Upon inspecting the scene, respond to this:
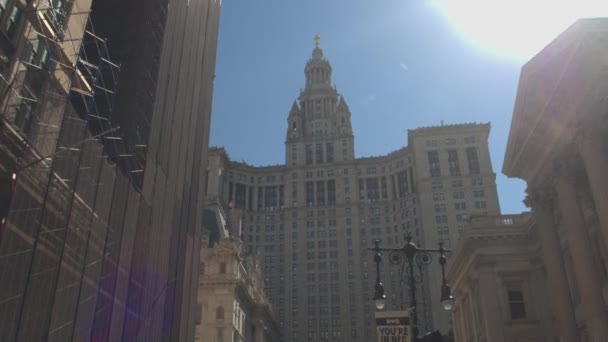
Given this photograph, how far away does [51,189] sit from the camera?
21.5 metres

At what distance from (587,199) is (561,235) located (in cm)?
557

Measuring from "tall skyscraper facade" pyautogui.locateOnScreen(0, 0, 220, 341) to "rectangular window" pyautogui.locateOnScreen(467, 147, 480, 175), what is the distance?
98892mm

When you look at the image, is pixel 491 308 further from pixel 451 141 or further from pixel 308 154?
pixel 308 154

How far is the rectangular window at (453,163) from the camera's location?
131 metres

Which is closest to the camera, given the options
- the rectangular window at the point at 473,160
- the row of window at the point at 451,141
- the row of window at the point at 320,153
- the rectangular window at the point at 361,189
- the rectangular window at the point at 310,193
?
the rectangular window at the point at 473,160

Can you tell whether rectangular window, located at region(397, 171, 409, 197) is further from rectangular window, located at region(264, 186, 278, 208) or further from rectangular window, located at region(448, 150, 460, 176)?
Result: rectangular window, located at region(264, 186, 278, 208)

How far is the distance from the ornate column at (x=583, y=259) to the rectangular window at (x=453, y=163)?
104 metres

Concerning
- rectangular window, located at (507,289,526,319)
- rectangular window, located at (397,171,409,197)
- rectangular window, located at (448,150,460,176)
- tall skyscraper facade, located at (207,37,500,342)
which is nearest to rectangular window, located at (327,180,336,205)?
tall skyscraper facade, located at (207,37,500,342)

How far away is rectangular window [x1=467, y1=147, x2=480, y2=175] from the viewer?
130 meters

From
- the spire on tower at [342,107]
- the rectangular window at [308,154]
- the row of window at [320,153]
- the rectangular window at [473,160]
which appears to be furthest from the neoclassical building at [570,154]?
the spire on tower at [342,107]

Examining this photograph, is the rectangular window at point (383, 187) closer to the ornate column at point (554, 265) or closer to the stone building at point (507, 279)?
the stone building at point (507, 279)

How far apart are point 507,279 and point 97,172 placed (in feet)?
102

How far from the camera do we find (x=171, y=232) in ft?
117

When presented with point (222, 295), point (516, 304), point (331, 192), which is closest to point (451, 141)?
point (331, 192)
